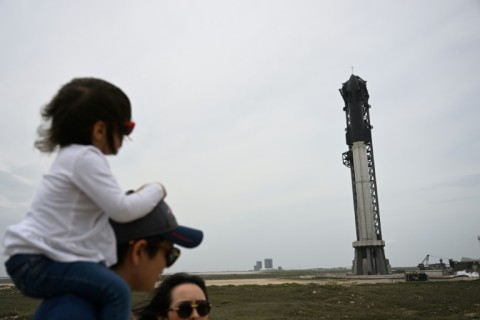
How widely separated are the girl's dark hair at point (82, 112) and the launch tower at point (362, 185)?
4183 centimetres

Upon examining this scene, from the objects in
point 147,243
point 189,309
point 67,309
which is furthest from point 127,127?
point 189,309

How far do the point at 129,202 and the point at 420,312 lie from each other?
17485mm

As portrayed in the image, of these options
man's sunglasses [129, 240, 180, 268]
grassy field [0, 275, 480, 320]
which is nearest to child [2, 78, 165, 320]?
man's sunglasses [129, 240, 180, 268]

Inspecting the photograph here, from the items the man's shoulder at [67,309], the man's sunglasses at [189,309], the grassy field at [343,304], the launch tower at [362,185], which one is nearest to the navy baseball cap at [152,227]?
the man's shoulder at [67,309]

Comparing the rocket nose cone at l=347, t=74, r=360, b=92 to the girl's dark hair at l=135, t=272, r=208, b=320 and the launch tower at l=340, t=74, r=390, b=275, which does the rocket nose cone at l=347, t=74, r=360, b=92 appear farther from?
the girl's dark hair at l=135, t=272, r=208, b=320

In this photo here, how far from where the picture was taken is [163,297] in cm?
276

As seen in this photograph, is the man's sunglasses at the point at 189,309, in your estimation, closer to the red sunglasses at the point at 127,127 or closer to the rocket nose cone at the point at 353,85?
the red sunglasses at the point at 127,127

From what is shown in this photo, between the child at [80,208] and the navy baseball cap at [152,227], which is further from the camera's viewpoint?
the navy baseball cap at [152,227]

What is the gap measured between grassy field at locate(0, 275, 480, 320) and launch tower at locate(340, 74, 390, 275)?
1670cm

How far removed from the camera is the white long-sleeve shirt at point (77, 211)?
1.50 metres

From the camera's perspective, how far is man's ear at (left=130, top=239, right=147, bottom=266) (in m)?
1.64

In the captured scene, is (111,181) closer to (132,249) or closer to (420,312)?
(132,249)

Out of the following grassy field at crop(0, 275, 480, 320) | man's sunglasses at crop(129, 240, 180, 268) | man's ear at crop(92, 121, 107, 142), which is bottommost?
grassy field at crop(0, 275, 480, 320)

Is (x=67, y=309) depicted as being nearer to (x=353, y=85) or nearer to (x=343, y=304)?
(x=343, y=304)
